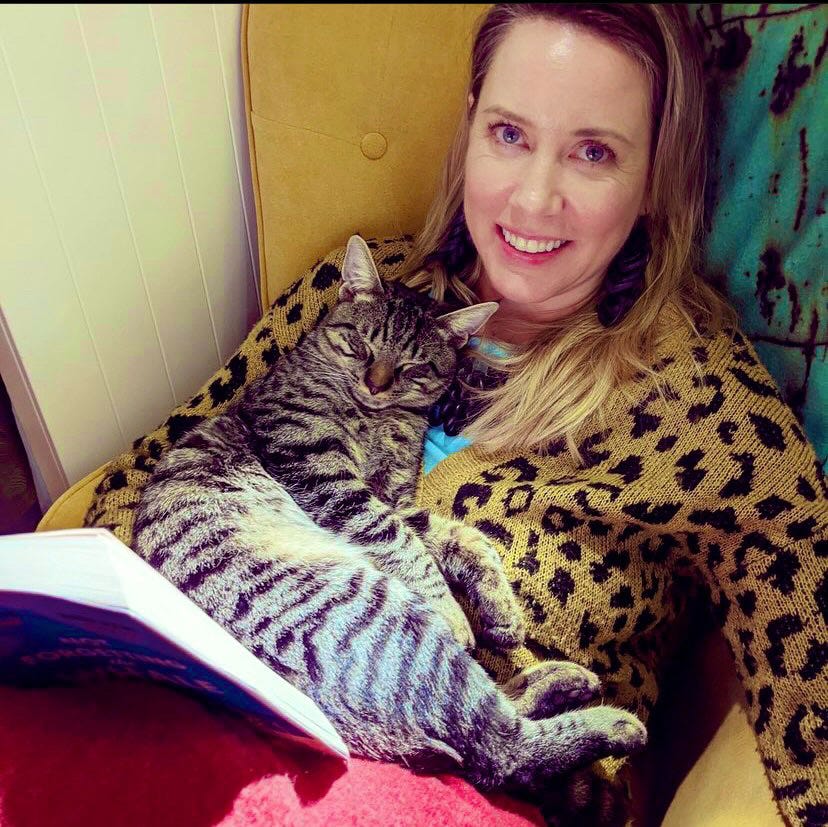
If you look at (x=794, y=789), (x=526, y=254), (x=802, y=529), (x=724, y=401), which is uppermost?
(x=526, y=254)

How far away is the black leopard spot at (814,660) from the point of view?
761 mm

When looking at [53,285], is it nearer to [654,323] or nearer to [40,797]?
[40,797]

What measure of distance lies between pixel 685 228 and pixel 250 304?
0.68m

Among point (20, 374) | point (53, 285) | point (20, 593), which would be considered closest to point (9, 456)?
point (20, 374)

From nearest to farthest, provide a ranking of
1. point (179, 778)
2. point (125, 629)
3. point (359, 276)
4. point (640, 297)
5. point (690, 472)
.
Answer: point (125, 629), point (179, 778), point (690, 472), point (640, 297), point (359, 276)

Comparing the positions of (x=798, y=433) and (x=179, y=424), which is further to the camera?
(x=179, y=424)

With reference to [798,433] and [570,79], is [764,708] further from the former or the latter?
[570,79]

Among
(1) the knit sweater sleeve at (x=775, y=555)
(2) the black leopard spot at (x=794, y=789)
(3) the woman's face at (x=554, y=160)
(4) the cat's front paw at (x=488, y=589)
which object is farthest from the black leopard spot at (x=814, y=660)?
(3) the woman's face at (x=554, y=160)

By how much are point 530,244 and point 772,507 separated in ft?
1.39

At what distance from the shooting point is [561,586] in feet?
2.74

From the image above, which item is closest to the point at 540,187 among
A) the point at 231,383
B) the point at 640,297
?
the point at 640,297

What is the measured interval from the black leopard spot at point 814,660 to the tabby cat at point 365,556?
20 centimetres

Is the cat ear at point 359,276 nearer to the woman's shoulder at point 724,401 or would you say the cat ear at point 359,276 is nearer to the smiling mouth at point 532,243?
the smiling mouth at point 532,243

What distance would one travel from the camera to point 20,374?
3.10 ft
